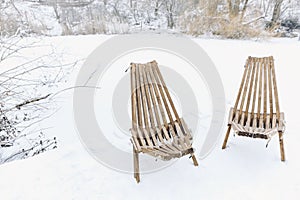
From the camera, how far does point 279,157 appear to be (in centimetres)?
217

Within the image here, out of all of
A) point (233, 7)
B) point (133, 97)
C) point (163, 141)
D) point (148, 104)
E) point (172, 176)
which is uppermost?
point (233, 7)

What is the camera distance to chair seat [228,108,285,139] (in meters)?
1.95

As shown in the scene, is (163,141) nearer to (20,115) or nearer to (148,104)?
(148,104)

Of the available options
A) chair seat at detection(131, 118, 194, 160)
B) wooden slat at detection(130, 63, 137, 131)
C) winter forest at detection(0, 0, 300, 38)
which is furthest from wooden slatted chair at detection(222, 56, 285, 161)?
winter forest at detection(0, 0, 300, 38)

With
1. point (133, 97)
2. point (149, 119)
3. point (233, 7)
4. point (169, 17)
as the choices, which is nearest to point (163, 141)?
point (149, 119)

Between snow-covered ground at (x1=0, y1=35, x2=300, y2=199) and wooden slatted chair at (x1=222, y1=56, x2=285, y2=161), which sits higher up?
wooden slatted chair at (x1=222, y1=56, x2=285, y2=161)

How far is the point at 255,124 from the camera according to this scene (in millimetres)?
2178

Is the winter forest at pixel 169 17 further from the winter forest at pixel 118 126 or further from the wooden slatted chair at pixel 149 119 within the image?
the wooden slatted chair at pixel 149 119

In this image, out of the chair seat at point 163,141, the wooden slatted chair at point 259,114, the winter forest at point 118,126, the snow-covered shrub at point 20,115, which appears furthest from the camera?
the snow-covered shrub at point 20,115

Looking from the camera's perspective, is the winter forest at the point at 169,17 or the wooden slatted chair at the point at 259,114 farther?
the winter forest at the point at 169,17

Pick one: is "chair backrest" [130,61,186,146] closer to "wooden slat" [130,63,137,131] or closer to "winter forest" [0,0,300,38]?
"wooden slat" [130,63,137,131]

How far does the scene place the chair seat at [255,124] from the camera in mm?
1951

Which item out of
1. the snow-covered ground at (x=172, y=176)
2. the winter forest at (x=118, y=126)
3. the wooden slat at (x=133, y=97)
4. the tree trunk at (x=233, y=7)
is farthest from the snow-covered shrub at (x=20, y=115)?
the tree trunk at (x=233, y=7)

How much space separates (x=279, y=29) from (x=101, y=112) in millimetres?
6054
